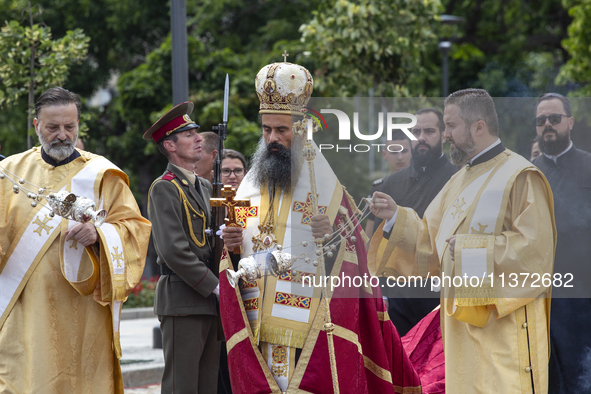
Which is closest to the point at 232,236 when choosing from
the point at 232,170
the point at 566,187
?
the point at 566,187

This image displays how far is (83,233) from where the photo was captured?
4.31 meters

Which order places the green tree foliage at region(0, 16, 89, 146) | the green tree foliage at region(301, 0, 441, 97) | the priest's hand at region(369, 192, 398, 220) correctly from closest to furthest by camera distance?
the priest's hand at region(369, 192, 398, 220), the green tree foliage at region(0, 16, 89, 146), the green tree foliage at region(301, 0, 441, 97)

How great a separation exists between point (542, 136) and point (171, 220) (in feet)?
8.13

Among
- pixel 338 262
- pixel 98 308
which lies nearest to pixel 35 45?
pixel 98 308

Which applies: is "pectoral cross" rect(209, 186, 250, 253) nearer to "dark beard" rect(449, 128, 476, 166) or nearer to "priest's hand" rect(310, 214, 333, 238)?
"priest's hand" rect(310, 214, 333, 238)

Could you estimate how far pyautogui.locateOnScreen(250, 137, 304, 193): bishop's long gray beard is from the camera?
4285mm

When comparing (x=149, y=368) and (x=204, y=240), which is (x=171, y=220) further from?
(x=149, y=368)

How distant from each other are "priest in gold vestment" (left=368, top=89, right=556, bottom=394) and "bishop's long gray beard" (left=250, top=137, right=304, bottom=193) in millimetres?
889

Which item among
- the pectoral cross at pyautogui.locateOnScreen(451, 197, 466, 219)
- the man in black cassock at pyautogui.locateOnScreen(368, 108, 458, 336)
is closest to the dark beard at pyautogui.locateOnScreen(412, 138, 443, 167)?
the man in black cassock at pyautogui.locateOnScreen(368, 108, 458, 336)

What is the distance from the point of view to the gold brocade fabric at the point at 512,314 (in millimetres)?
3855

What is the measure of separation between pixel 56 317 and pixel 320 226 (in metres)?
1.71

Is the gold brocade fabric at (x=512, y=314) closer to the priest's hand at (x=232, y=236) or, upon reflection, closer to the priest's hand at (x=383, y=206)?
the priest's hand at (x=383, y=206)

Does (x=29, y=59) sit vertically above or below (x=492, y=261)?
above

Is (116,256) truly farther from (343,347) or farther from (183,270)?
(343,347)
